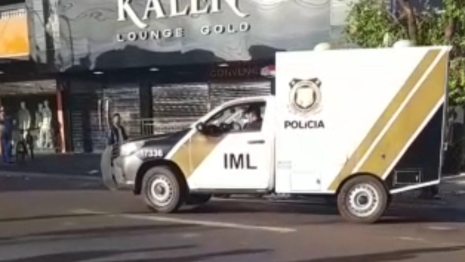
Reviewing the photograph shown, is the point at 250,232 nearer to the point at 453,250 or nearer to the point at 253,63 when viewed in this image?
the point at 453,250

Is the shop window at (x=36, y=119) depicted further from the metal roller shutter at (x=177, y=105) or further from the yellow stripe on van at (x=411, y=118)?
the yellow stripe on van at (x=411, y=118)

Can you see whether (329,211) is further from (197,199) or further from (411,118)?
(411,118)

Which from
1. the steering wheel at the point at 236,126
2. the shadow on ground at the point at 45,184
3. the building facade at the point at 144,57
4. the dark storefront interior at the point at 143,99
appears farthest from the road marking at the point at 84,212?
the dark storefront interior at the point at 143,99

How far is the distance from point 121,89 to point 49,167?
16.1 feet

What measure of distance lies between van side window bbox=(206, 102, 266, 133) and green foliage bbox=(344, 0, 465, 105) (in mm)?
3841

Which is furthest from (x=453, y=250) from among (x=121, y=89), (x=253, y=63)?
(x=121, y=89)

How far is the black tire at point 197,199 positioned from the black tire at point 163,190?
327 millimetres

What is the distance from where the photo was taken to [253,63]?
908 inches

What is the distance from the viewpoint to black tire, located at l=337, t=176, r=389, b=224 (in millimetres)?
→ 10734

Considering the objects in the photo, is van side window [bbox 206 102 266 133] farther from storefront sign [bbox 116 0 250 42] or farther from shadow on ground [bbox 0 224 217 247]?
storefront sign [bbox 116 0 250 42]

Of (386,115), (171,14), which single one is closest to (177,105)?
(171,14)

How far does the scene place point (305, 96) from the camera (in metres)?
10.8

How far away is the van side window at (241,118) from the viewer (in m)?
11.5

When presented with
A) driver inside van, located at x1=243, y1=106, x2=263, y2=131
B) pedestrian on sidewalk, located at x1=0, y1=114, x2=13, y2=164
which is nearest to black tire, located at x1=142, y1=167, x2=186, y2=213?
driver inside van, located at x1=243, y1=106, x2=263, y2=131
